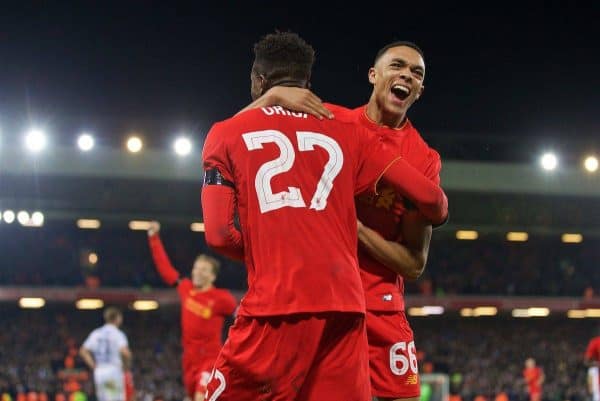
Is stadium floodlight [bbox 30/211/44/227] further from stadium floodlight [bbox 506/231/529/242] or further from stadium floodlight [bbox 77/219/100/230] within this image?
stadium floodlight [bbox 506/231/529/242]

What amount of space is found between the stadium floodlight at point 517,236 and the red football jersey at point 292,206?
31188 millimetres

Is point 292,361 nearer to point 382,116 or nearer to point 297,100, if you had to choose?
point 297,100

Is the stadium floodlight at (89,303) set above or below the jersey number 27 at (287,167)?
above

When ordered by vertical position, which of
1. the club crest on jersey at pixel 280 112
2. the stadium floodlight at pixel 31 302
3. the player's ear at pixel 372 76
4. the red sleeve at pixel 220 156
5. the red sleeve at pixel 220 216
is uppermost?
the stadium floodlight at pixel 31 302

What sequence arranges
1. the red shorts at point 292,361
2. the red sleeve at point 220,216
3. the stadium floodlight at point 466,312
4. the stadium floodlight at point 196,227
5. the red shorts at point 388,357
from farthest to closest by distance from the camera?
the stadium floodlight at point 466,312, the stadium floodlight at point 196,227, the red shorts at point 388,357, the red sleeve at point 220,216, the red shorts at point 292,361

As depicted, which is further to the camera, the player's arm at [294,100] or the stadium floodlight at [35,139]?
the stadium floodlight at [35,139]

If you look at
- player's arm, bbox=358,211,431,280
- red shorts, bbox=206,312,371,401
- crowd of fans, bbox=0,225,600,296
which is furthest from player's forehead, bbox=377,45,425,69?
crowd of fans, bbox=0,225,600,296

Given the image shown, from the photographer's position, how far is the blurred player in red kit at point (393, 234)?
360 cm

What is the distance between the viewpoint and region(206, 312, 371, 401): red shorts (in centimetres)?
262

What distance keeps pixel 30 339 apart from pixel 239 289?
7043 millimetres

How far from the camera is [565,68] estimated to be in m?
19.3

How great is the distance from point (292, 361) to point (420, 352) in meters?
28.3

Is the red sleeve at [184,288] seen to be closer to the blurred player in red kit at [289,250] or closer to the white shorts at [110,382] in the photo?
the white shorts at [110,382]

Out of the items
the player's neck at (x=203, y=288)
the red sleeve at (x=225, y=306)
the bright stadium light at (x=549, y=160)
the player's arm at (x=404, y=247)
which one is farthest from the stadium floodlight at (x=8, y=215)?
the player's arm at (x=404, y=247)
